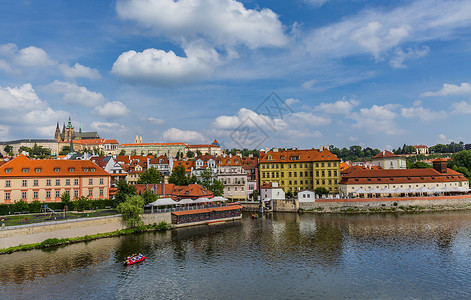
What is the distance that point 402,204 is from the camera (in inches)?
2618

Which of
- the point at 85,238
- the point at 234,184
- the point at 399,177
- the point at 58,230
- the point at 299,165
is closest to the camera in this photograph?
the point at 58,230

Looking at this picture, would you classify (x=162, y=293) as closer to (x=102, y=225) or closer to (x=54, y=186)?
(x=102, y=225)

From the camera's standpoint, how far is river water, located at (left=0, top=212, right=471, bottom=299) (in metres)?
25.7

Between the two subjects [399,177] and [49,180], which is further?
[399,177]

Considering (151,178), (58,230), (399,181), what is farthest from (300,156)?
(58,230)

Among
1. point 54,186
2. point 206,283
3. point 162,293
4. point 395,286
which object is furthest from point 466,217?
point 54,186

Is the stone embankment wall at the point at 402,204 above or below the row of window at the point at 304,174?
below

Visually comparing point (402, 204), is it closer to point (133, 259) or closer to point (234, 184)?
point (234, 184)

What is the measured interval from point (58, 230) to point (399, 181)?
67.5m

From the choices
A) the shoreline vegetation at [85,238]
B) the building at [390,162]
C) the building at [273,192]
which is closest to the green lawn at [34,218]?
the shoreline vegetation at [85,238]

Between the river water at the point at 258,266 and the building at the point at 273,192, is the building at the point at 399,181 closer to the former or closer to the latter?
the building at the point at 273,192

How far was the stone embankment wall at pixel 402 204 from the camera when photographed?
6625 centimetres

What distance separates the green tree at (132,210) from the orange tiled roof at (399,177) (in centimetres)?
4806

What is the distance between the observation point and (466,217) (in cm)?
5684
